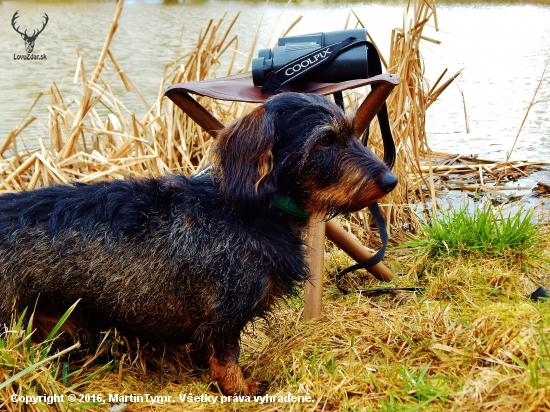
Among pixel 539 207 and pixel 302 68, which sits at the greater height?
pixel 302 68

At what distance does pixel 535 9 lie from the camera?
13.7 m

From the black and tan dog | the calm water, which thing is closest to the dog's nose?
the black and tan dog

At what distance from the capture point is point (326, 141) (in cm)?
253

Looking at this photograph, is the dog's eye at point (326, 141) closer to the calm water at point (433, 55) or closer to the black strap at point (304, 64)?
the black strap at point (304, 64)

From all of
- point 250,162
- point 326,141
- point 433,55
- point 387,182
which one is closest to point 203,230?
point 250,162

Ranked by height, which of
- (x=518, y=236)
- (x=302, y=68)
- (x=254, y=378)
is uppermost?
(x=302, y=68)

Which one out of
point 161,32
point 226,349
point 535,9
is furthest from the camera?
point 535,9

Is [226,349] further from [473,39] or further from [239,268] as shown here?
[473,39]

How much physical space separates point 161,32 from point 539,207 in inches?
400

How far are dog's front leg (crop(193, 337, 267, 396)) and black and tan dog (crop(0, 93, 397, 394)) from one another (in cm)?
6

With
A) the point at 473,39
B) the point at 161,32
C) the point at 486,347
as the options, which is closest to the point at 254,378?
the point at 486,347

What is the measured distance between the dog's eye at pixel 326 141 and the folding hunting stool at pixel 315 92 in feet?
1.23

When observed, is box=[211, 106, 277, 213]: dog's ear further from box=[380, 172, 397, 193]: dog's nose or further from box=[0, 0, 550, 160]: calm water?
box=[0, 0, 550, 160]: calm water

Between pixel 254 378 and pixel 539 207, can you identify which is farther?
pixel 539 207
